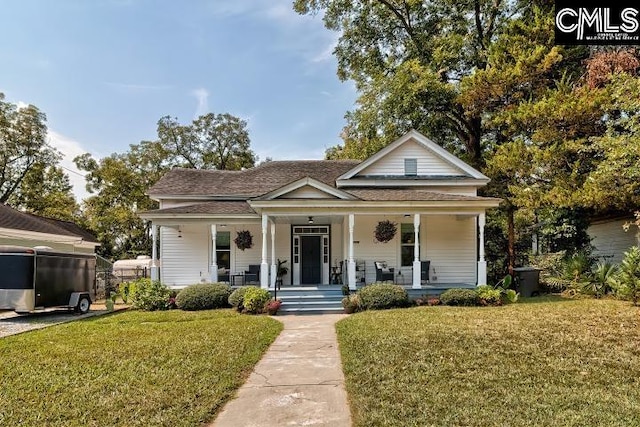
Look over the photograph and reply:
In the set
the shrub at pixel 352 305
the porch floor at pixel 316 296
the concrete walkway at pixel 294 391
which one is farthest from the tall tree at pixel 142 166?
the concrete walkway at pixel 294 391

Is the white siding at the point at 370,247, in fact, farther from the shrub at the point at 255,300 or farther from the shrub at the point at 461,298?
the shrub at the point at 255,300

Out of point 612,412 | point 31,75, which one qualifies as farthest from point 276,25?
point 612,412

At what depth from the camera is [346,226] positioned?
17016 mm

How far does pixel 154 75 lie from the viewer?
17.2 m

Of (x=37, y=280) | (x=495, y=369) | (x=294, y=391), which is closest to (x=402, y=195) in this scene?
(x=495, y=369)

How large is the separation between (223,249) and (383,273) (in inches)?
258

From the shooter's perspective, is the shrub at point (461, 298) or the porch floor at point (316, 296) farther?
the porch floor at point (316, 296)

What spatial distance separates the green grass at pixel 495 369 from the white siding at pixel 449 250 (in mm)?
6315

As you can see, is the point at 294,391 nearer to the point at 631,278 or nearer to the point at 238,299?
the point at 238,299

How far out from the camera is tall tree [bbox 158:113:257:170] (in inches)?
1601

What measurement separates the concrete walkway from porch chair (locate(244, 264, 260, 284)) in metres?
7.68

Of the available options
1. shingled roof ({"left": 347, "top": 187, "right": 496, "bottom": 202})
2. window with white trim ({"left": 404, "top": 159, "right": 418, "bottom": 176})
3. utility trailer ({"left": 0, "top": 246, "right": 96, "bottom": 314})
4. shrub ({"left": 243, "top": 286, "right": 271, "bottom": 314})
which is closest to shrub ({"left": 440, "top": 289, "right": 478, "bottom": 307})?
shingled roof ({"left": 347, "top": 187, "right": 496, "bottom": 202})

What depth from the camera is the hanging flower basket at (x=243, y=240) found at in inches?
663

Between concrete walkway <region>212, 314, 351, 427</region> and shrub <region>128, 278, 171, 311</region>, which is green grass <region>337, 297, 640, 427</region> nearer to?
concrete walkway <region>212, 314, 351, 427</region>
